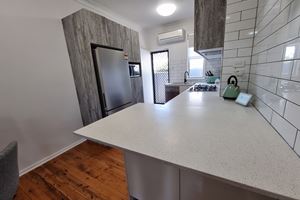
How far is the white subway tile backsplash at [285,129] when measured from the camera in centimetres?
54

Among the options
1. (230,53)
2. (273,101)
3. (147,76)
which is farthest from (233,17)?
(147,76)

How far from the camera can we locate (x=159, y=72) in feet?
15.6

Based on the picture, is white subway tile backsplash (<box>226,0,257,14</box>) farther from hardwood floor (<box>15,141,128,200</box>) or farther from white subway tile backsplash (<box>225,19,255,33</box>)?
hardwood floor (<box>15,141,128,200</box>)

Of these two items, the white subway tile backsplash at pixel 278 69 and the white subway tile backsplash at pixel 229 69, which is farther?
the white subway tile backsplash at pixel 229 69

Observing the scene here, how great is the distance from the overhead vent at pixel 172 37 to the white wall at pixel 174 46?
139 mm

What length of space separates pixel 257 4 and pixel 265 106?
3.07 feet

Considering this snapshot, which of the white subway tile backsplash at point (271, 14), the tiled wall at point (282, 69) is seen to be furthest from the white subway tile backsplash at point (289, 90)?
the white subway tile backsplash at point (271, 14)

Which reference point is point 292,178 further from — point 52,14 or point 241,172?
point 52,14

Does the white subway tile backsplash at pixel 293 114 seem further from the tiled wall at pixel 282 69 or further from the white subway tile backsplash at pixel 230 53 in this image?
the white subway tile backsplash at pixel 230 53

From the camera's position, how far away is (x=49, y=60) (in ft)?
6.45

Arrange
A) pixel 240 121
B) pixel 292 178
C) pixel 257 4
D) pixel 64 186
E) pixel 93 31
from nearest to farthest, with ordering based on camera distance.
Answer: pixel 292 178, pixel 240 121, pixel 257 4, pixel 64 186, pixel 93 31

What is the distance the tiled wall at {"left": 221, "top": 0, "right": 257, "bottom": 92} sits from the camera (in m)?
1.21

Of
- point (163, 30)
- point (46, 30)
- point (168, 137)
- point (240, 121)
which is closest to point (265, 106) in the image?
point (240, 121)

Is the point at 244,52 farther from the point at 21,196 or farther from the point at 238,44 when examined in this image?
the point at 21,196
